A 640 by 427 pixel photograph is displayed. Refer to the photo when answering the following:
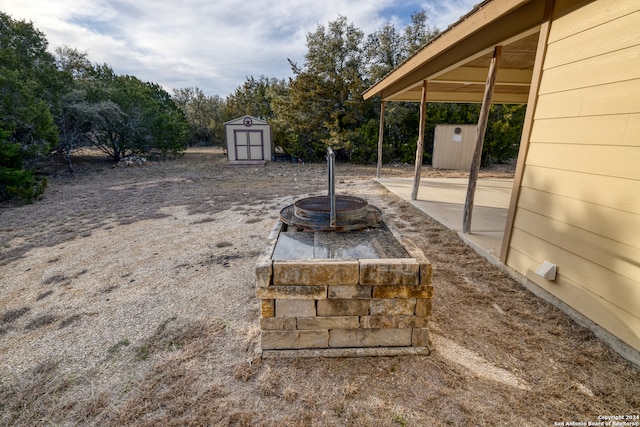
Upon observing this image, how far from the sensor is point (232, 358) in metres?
1.81

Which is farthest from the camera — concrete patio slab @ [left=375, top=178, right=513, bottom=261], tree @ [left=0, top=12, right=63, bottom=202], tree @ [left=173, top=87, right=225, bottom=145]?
tree @ [left=173, top=87, right=225, bottom=145]

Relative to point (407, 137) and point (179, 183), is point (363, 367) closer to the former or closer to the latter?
point (179, 183)

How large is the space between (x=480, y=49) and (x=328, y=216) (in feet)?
8.38

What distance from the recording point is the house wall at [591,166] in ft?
5.71

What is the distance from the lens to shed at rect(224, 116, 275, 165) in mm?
11938

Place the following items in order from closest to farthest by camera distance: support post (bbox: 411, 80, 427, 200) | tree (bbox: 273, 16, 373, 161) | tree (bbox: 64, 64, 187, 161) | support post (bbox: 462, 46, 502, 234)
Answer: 1. support post (bbox: 462, 46, 502, 234)
2. support post (bbox: 411, 80, 427, 200)
3. tree (bbox: 64, 64, 187, 161)
4. tree (bbox: 273, 16, 373, 161)

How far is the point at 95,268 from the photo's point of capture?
3.10m

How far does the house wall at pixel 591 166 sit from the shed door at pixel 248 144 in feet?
35.5

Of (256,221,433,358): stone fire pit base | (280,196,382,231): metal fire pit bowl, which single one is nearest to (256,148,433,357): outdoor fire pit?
(256,221,433,358): stone fire pit base

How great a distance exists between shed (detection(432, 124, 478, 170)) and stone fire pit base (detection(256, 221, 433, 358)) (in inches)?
368

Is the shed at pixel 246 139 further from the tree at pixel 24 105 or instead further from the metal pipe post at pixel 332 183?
the metal pipe post at pixel 332 183

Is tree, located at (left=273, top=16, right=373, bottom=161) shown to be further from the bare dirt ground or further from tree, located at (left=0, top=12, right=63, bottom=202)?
the bare dirt ground

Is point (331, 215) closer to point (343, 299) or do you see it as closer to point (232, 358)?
point (343, 299)

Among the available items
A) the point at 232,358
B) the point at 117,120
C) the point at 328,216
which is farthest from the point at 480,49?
the point at 117,120
